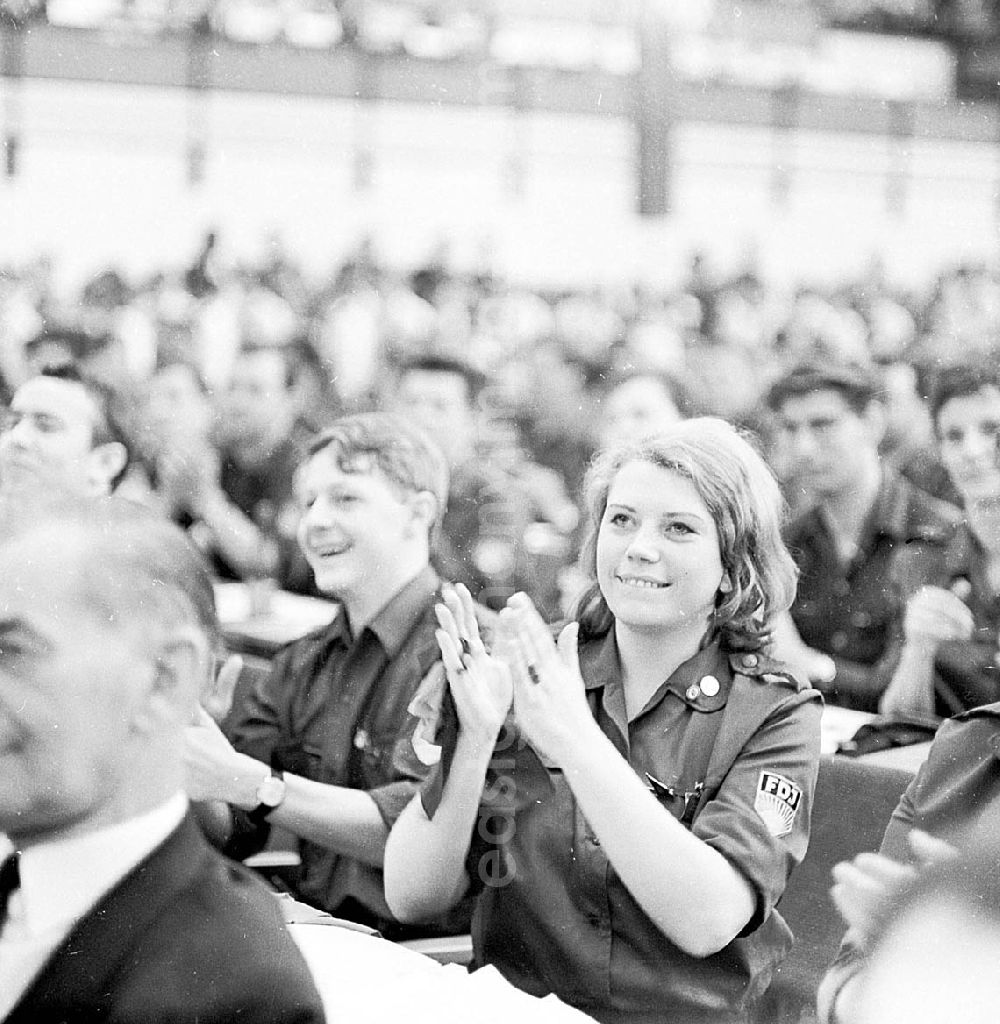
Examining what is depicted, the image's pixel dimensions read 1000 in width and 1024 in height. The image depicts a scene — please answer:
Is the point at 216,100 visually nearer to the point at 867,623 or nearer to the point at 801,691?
the point at 867,623

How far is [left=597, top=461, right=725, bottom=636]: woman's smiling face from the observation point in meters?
1.15

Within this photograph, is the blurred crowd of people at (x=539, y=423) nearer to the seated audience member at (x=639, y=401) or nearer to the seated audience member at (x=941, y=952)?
the seated audience member at (x=639, y=401)

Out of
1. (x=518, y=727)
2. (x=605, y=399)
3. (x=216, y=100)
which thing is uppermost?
(x=216, y=100)

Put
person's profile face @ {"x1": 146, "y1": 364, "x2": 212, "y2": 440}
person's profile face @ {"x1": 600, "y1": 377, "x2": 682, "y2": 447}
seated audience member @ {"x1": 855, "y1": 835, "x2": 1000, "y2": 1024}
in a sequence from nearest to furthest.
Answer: seated audience member @ {"x1": 855, "y1": 835, "x2": 1000, "y2": 1024}, person's profile face @ {"x1": 600, "y1": 377, "x2": 682, "y2": 447}, person's profile face @ {"x1": 146, "y1": 364, "x2": 212, "y2": 440}

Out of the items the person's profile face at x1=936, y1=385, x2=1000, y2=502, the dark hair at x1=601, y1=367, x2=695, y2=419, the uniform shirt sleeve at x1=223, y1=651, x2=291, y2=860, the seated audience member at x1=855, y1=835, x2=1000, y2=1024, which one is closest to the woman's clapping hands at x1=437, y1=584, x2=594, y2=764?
the seated audience member at x1=855, y1=835, x2=1000, y2=1024

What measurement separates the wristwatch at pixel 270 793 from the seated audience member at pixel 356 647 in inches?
2.7

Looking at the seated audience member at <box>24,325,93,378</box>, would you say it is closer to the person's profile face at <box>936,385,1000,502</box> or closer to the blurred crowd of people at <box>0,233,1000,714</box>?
the blurred crowd of people at <box>0,233,1000,714</box>

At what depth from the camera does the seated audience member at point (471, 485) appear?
2.47 meters

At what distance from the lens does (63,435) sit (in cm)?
191

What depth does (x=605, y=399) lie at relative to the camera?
107 inches

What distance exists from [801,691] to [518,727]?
243 millimetres

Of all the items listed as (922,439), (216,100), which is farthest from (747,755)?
(216,100)

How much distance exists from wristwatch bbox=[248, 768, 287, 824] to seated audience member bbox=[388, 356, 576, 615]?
97 cm

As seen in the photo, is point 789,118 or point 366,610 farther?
point 789,118
